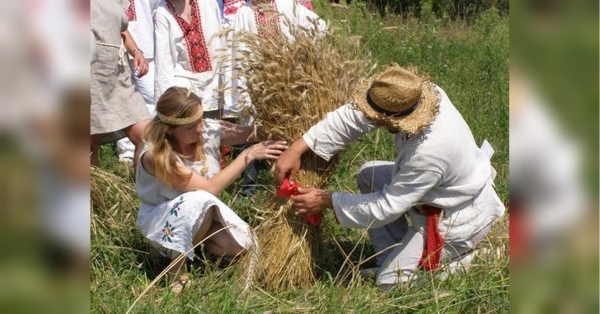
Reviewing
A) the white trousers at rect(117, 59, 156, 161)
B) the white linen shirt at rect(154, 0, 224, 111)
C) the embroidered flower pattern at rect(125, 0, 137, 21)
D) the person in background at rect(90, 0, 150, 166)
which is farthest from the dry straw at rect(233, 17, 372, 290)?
the embroidered flower pattern at rect(125, 0, 137, 21)

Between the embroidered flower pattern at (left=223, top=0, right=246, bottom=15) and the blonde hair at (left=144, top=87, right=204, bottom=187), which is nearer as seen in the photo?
the blonde hair at (left=144, top=87, right=204, bottom=187)

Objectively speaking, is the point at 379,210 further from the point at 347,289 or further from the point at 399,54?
the point at 399,54

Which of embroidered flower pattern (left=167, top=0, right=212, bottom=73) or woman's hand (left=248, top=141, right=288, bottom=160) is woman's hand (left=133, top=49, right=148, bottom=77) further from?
woman's hand (left=248, top=141, right=288, bottom=160)

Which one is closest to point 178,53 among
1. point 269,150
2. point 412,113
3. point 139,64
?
point 139,64

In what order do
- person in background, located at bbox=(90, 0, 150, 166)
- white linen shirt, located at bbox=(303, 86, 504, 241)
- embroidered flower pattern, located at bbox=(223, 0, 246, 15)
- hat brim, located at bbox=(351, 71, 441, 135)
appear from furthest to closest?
1. embroidered flower pattern, located at bbox=(223, 0, 246, 15)
2. person in background, located at bbox=(90, 0, 150, 166)
3. white linen shirt, located at bbox=(303, 86, 504, 241)
4. hat brim, located at bbox=(351, 71, 441, 135)

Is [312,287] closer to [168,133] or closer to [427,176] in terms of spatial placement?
[427,176]

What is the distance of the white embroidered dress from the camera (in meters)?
3.32

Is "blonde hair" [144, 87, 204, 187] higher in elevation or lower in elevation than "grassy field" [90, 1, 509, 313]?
higher

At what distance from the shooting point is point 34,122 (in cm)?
69

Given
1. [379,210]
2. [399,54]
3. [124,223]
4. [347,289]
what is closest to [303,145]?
[379,210]

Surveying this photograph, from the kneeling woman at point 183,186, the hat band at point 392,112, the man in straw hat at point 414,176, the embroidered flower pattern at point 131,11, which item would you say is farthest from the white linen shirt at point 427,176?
the embroidered flower pattern at point 131,11

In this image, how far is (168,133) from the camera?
11.1ft

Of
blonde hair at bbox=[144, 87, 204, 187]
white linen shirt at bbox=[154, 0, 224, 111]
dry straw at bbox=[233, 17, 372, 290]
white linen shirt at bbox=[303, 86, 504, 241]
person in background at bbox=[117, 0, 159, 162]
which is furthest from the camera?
person in background at bbox=[117, 0, 159, 162]

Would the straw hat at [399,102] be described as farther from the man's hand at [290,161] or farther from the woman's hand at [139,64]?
the woman's hand at [139,64]
